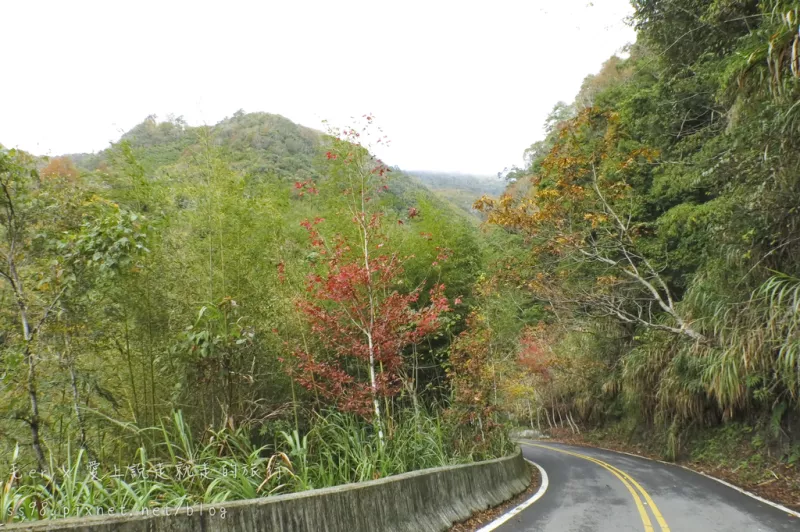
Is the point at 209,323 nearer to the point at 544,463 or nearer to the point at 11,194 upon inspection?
the point at 11,194

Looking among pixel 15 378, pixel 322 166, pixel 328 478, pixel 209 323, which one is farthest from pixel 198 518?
pixel 322 166

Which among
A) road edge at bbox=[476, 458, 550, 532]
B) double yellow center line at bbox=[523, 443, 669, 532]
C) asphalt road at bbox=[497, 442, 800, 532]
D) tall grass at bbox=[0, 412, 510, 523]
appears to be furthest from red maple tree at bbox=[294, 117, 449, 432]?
double yellow center line at bbox=[523, 443, 669, 532]

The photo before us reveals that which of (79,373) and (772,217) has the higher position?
(772,217)

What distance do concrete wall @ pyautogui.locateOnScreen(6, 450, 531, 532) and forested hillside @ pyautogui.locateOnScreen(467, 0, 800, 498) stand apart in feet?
11.8

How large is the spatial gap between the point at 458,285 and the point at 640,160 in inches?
505

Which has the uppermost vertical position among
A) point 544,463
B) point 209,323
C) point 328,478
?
point 209,323

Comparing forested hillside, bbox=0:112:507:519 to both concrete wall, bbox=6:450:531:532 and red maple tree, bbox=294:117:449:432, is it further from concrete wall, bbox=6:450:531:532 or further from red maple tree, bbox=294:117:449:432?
concrete wall, bbox=6:450:531:532

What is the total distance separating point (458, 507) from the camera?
6.89 m

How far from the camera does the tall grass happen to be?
11.8 ft

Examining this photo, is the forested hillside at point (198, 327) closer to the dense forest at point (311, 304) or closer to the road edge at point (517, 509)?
the dense forest at point (311, 304)

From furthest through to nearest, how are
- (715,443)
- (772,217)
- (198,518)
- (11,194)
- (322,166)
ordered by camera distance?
(715,443) < (322,166) < (772,217) < (11,194) < (198,518)

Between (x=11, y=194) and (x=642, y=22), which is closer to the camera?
(x=11, y=194)

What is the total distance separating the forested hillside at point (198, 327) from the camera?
5.47 meters

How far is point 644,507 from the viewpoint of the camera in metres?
8.37
